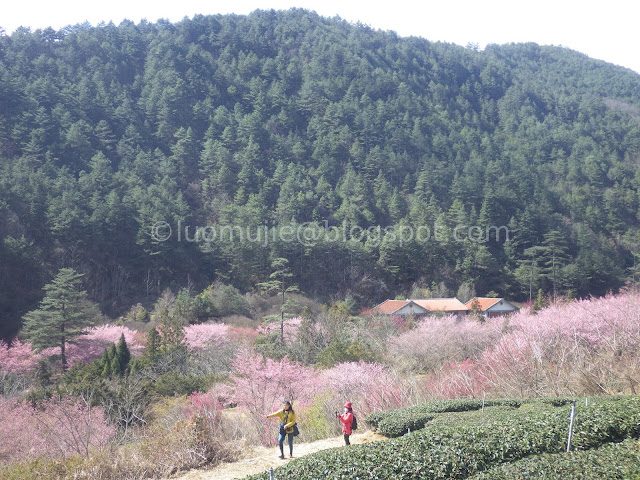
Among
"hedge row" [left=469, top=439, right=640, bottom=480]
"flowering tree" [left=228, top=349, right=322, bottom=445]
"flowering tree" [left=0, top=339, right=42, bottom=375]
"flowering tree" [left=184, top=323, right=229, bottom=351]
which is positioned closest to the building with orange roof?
"flowering tree" [left=184, top=323, right=229, bottom=351]

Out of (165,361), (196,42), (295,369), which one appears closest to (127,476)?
(295,369)

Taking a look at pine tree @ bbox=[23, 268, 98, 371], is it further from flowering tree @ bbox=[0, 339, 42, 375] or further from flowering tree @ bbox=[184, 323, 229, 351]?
flowering tree @ bbox=[184, 323, 229, 351]

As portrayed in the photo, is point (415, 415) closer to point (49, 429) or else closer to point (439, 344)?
point (49, 429)

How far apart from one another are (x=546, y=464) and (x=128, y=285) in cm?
4335

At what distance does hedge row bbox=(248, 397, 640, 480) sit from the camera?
6.77 m

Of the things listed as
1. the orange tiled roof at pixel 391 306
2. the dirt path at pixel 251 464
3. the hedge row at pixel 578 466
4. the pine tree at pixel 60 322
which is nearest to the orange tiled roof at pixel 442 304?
the orange tiled roof at pixel 391 306

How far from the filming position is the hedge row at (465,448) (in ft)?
22.2

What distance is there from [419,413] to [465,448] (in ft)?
14.9

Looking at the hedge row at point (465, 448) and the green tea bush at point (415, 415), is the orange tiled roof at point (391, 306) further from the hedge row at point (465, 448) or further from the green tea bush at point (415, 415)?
the hedge row at point (465, 448)

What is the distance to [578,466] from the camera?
21.0 feet

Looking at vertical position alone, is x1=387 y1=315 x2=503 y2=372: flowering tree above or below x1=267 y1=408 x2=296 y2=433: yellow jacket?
below

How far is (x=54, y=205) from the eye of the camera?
42.2m

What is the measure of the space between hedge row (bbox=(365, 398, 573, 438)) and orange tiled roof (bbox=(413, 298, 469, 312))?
30.1 meters

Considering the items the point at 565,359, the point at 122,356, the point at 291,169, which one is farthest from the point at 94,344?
the point at 291,169
